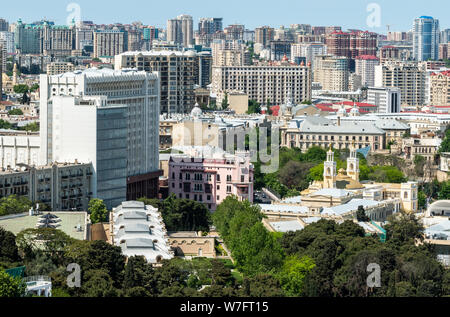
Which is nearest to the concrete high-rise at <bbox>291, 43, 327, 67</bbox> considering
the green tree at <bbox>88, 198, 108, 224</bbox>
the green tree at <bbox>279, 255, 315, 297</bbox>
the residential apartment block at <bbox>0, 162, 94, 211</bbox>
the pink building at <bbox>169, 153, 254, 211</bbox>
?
the pink building at <bbox>169, 153, 254, 211</bbox>

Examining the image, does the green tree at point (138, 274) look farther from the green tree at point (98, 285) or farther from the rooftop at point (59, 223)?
the rooftop at point (59, 223)

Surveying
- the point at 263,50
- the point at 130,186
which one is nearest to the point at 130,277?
the point at 130,186

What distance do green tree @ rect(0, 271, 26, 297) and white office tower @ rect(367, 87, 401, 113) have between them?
8084 centimetres

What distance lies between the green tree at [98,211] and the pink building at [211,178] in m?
7.80

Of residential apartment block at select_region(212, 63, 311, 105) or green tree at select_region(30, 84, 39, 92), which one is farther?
green tree at select_region(30, 84, 39, 92)

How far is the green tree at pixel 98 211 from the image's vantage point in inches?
1662

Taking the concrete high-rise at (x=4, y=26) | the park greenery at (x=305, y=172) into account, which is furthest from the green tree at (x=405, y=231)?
the concrete high-rise at (x=4, y=26)

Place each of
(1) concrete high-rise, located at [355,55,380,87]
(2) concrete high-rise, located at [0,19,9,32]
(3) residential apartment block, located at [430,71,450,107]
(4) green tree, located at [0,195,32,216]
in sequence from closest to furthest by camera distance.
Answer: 1. (4) green tree, located at [0,195,32,216]
2. (3) residential apartment block, located at [430,71,450,107]
3. (1) concrete high-rise, located at [355,55,380,87]
4. (2) concrete high-rise, located at [0,19,9,32]

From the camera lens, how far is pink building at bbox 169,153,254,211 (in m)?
51.2

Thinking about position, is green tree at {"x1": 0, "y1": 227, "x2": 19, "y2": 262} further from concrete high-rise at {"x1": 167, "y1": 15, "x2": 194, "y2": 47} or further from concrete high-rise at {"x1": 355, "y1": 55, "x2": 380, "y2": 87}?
concrete high-rise at {"x1": 167, "y1": 15, "x2": 194, "y2": 47}

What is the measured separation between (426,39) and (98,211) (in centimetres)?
10999
